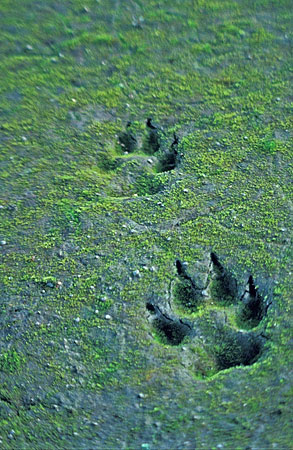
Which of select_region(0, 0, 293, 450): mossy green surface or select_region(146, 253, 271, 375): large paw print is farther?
select_region(146, 253, 271, 375): large paw print

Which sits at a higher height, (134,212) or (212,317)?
(134,212)

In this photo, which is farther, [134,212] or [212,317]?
[134,212]

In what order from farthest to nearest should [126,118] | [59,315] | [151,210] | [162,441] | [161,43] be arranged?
[161,43] < [126,118] < [151,210] < [59,315] < [162,441]

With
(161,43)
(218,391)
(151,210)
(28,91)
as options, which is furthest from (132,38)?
(218,391)

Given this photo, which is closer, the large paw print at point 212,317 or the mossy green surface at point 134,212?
the mossy green surface at point 134,212

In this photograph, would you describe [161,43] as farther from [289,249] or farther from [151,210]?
[289,249]
